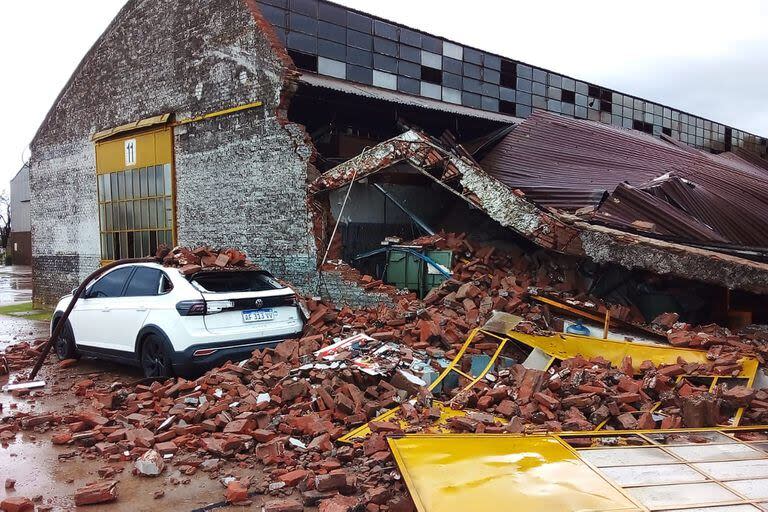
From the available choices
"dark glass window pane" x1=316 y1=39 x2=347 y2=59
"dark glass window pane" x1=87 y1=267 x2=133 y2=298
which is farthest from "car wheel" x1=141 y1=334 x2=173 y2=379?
"dark glass window pane" x1=316 y1=39 x2=347 y2=59

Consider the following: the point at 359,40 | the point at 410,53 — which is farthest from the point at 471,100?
the point at 359,40

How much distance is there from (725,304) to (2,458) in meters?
7.97

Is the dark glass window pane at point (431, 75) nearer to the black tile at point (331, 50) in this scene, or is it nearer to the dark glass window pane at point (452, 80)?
the dark glass window pane at point (452, 80)

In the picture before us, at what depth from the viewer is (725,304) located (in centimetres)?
723

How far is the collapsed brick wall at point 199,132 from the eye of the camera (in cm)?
977

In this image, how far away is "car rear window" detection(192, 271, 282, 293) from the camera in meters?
6.96

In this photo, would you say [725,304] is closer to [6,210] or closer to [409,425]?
[409,425]

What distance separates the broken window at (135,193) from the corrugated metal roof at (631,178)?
6.80 m

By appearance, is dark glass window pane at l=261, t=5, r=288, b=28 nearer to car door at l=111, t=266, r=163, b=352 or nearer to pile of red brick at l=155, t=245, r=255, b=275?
pile of red brick at l=155, t=245, r=255, b=275

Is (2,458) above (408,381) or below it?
below

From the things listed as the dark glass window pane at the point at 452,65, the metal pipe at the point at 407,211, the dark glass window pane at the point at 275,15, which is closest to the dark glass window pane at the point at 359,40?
the dark glass window pane at the point at 275,15

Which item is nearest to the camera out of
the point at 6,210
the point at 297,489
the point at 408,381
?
the point at 297,489

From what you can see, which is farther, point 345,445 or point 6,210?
point 6,210

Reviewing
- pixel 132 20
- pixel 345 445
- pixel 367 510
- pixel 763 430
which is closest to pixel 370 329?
pixel 345 445
